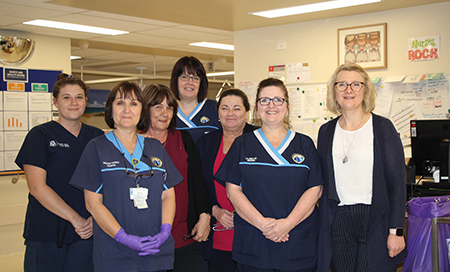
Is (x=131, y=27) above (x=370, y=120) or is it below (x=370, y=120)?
above

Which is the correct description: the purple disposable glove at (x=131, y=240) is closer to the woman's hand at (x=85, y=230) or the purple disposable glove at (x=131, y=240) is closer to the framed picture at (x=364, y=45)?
the woman's hand at (x=85, y=230)

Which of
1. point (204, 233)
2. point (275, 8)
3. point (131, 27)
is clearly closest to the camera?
point (204, 233)

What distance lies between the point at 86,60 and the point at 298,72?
4.87 meters

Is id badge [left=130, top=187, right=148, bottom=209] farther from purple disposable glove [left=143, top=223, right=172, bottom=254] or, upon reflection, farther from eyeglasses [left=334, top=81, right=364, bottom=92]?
eyeglasses [left=334, top=81, right=364, bottom=92]

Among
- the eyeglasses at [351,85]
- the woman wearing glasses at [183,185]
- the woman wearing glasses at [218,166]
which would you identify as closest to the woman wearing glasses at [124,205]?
the woman wearing glasses at [183,185]

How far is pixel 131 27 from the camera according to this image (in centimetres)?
518

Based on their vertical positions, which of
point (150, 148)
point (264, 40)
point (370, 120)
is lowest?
point (150, 148)

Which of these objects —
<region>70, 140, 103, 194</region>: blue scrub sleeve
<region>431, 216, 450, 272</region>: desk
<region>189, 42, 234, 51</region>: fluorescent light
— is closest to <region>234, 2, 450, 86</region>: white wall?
<region>189, 42, 234, 51</region>: fluorescent light

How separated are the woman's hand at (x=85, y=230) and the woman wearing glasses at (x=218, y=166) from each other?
2.44 ft

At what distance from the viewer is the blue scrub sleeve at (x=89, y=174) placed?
1932 millimetres

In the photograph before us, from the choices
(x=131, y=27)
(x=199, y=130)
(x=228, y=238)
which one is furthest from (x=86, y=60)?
(x=228, y=238)

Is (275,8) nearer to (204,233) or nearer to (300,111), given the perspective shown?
(300,111)

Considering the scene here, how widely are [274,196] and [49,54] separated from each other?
191 inches

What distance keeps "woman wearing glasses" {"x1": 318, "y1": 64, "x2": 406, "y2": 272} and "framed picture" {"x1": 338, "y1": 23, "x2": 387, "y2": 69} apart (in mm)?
2522
